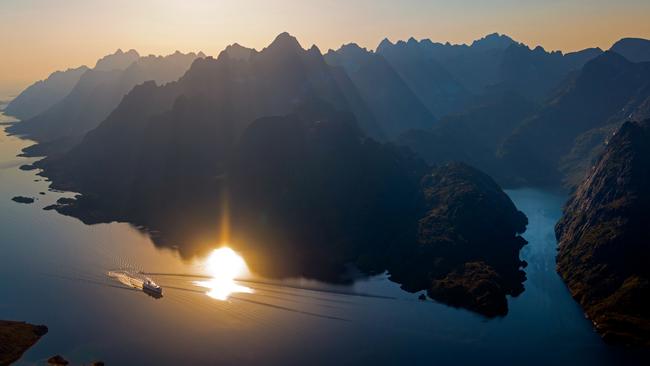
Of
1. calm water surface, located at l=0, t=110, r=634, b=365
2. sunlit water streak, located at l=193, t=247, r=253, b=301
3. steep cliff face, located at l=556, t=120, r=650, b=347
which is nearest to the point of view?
calm water surface, located at l=0, t=110, r=634, b=365

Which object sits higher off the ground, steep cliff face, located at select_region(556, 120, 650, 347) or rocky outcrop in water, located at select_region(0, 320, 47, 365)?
steep cliff face, located at select_region(556, 120, 650, 347)

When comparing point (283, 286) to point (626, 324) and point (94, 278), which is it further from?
point (626, 324)

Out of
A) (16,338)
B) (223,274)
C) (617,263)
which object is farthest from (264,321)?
(617,263)

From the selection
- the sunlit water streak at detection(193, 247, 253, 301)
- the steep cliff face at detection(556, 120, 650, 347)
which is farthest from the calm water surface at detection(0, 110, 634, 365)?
the steep cliff face at detection(556, 120, 650, 347)

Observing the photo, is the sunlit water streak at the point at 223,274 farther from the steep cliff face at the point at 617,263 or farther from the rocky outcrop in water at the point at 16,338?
the steep cliff face at the point at 617,263

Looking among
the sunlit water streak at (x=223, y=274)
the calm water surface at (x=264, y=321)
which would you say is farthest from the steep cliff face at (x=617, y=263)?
the sunlit water streak at (x=223, y=274)

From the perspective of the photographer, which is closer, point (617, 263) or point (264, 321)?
point (264, 321)

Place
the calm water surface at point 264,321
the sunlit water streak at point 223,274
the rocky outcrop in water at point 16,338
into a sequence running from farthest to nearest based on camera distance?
1. the sunlit water streak at point 223,274
2. the calm water surface at point 264,321
3. the rocky outcrop in water at point 16,338

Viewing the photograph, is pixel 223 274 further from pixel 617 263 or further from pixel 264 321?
pixel 617 263

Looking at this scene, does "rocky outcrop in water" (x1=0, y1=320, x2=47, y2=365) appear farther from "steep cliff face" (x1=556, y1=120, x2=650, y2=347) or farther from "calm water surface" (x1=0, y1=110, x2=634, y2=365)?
"steep cliff face" (x1=556, y1=120, x2=650, y2=347)
